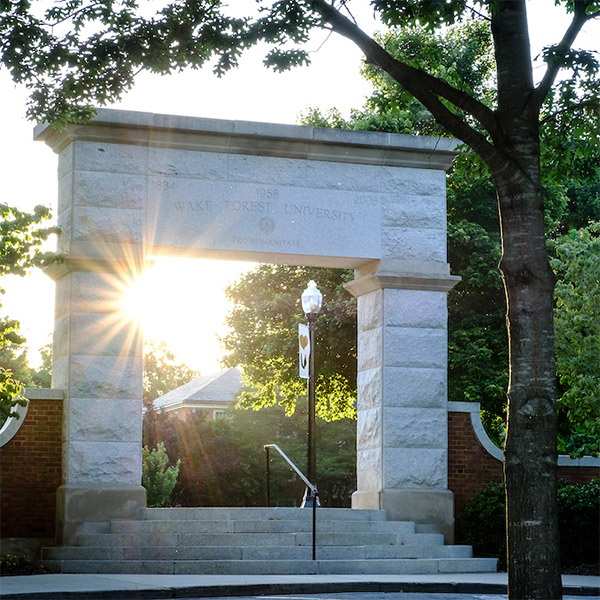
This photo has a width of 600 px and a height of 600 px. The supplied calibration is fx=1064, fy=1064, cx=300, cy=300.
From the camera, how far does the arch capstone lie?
13.9 metres

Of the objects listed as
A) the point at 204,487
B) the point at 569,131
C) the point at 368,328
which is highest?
the point at 569,131

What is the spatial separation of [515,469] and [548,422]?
18.2 inches

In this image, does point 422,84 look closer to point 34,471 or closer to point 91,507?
point 91,507

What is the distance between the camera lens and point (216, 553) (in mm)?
12820

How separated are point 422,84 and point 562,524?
7184 mm

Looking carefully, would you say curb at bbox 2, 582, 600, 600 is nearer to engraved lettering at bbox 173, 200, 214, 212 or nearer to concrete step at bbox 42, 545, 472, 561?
concrete step at bbox 42, 545, 472, 561

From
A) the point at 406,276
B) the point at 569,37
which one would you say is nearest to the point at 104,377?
the point at 406,276

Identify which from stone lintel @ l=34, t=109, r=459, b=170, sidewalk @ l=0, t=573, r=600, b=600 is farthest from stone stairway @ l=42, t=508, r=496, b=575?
stone lintel @ l=34, t=109, r=459, b=170

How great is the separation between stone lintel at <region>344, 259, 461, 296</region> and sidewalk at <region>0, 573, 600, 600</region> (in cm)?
442

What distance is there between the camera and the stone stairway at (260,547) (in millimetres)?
12508

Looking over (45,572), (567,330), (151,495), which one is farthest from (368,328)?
(151,495)

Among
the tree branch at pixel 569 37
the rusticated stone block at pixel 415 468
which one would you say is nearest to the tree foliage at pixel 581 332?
the rusticated stone block at pixel 415 468

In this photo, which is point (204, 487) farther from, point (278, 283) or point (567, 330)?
point (567, 330)

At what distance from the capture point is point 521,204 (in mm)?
8930
